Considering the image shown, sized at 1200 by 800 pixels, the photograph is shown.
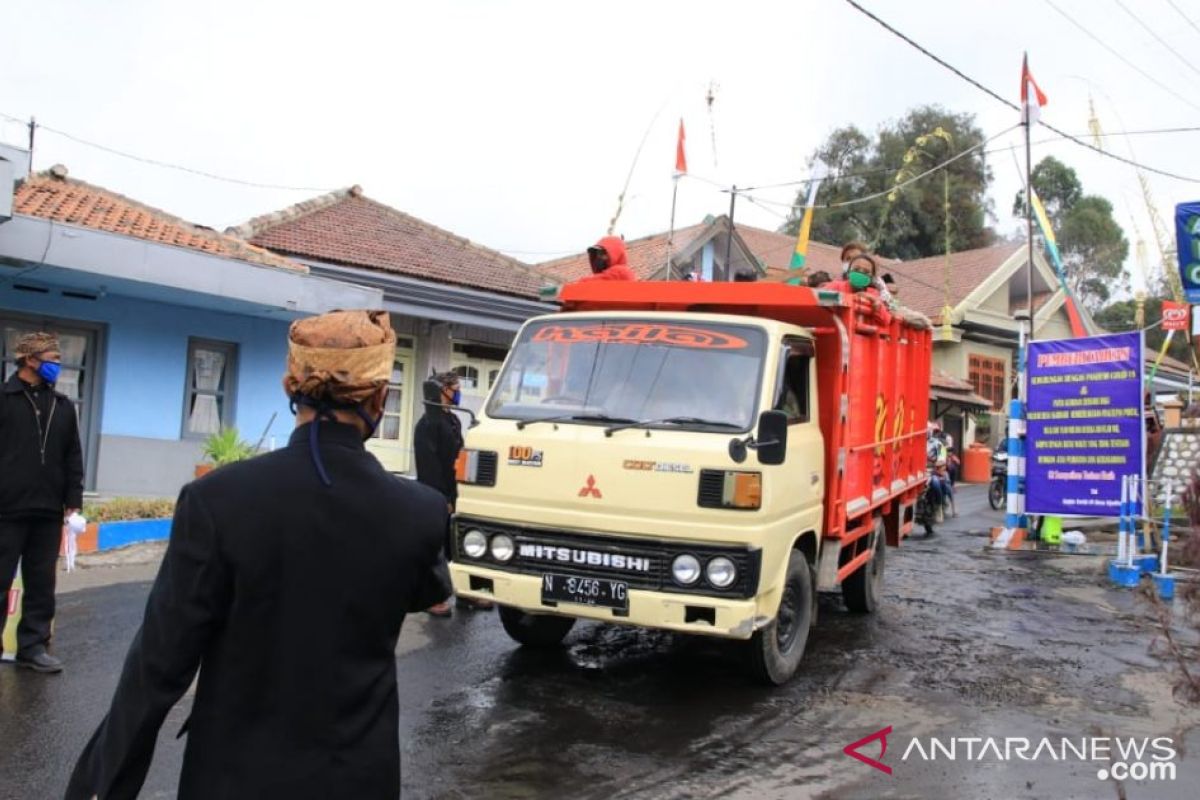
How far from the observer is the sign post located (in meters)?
11.5

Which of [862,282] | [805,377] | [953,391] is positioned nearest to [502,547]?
[805,377]

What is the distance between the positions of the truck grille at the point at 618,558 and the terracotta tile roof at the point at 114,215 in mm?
7694

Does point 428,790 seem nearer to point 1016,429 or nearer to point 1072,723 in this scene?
point 1072,723

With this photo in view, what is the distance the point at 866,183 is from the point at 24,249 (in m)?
34.6

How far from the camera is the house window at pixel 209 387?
12.8 meters

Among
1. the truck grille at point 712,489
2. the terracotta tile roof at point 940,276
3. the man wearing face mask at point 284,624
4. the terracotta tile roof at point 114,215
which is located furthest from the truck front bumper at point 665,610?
the terracotta tile roof at point 940,276

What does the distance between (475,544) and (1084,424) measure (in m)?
9.33

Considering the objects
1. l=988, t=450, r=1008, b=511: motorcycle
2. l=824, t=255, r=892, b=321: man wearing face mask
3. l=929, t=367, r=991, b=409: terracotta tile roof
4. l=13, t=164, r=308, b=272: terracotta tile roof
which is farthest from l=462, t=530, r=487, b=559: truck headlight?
l=929, t=367, r=991, b=409: terracotta tile roof

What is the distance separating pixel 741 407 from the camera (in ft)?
18.1

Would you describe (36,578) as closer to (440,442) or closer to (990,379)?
(440,442)

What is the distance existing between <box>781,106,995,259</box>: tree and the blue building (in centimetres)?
2849

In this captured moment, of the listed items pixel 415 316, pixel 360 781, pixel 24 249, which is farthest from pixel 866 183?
pixel 360 781

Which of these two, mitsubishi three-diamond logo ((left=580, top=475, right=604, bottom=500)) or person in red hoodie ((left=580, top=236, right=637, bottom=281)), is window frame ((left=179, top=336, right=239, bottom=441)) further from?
mitsubishi three-diamond logo ((left=580, top=475, right=604, bottom=500))

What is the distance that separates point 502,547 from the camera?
547 centimetres
